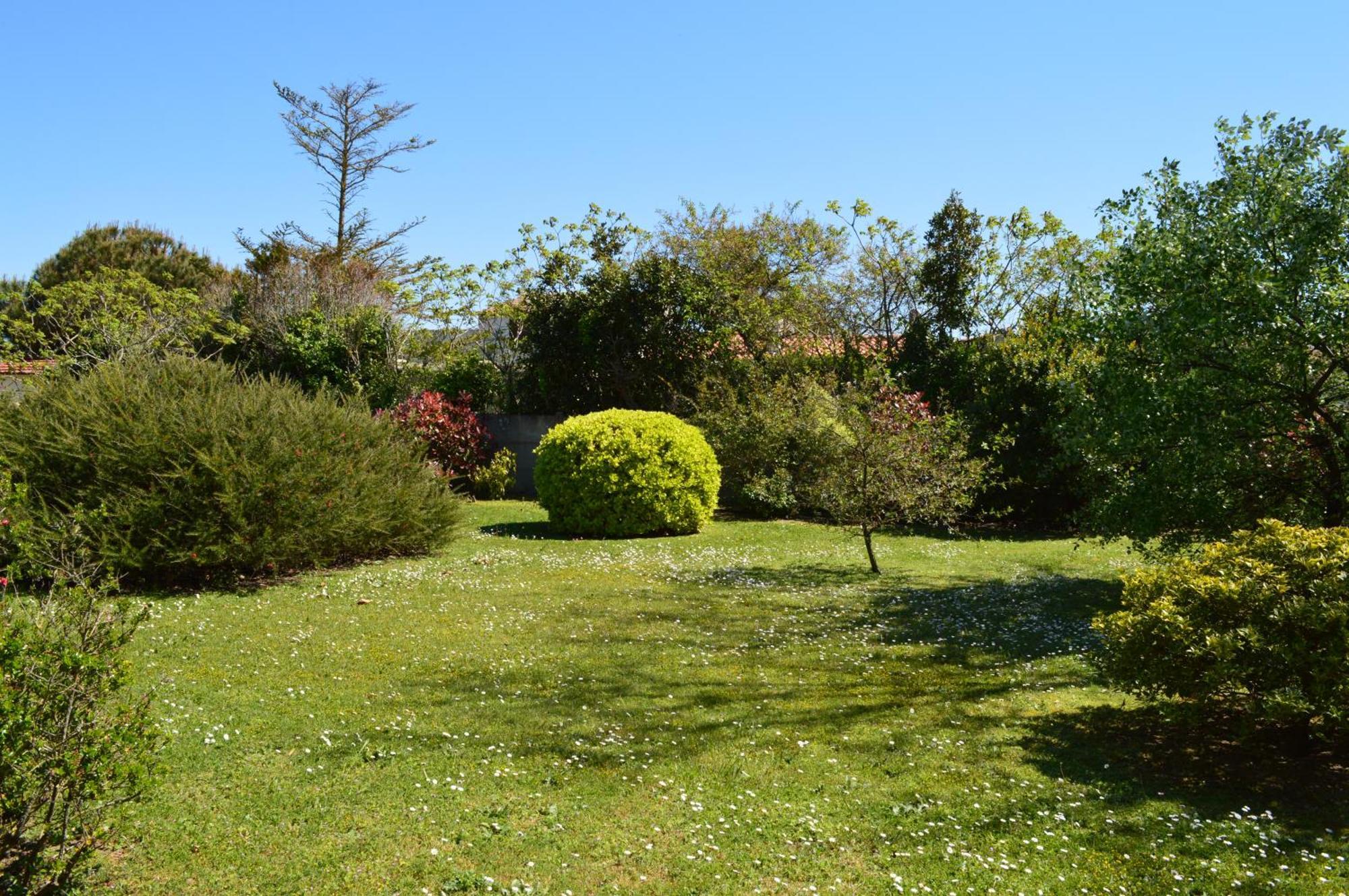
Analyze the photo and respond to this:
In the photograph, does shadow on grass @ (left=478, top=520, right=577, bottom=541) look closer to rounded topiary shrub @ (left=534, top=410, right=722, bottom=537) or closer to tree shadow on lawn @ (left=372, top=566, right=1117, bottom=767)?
rounded topiary shrub @ (left=534, top=410, right=722, bottom=537)

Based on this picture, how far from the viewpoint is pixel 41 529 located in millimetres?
10055

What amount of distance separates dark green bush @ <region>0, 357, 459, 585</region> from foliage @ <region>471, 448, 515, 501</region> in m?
8.89

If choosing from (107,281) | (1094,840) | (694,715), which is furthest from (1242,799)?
(107,281)

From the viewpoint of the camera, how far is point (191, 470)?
10.5 metres

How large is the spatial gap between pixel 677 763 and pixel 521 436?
17139mm

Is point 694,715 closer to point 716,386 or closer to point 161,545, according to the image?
point 161,545

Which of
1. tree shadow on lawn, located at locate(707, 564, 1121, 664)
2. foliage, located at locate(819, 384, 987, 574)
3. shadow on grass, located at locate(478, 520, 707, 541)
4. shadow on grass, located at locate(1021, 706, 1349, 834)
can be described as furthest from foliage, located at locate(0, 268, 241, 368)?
shadow on grass, located at locate(1021, 706, 1349, 834)

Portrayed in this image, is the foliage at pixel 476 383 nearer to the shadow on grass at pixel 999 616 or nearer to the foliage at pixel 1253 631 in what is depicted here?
the shadow on grass at pixel 999 616

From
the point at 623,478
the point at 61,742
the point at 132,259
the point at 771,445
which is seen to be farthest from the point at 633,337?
the point at 132,259

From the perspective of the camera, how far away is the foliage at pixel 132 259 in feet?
146

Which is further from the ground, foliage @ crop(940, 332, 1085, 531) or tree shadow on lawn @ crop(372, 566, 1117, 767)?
foliage @ crop(940, 332, 1085, 531)

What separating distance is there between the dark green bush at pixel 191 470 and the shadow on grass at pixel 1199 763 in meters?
8.64

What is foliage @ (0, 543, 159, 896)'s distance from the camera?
12.0 feet

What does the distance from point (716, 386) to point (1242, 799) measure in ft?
51.9
